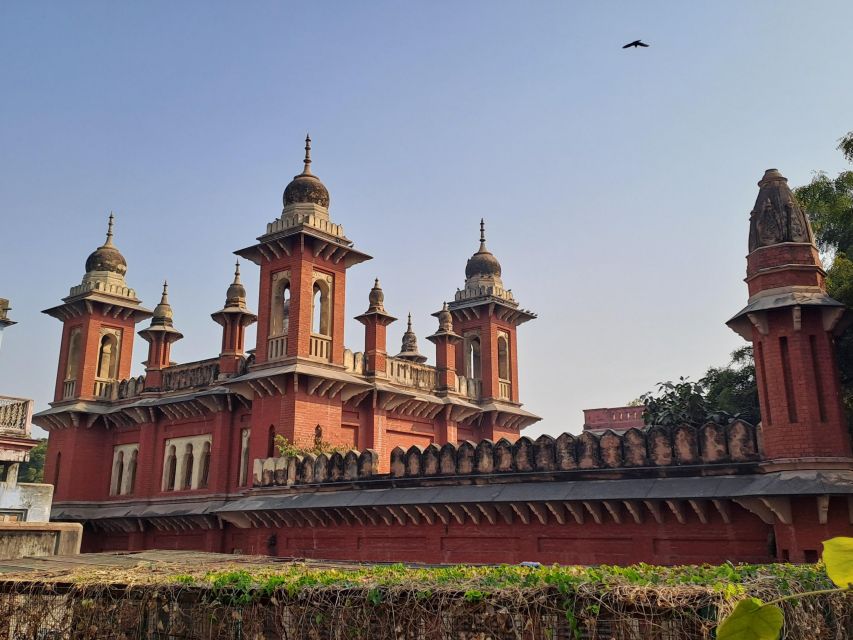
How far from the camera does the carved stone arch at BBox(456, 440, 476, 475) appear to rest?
15047mm

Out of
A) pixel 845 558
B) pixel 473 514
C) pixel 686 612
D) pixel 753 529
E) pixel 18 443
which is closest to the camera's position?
pixel 845 558

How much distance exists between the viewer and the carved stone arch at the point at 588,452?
43.5 feet

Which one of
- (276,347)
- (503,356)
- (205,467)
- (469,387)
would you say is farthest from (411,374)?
(205,467)

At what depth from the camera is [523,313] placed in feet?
92.8

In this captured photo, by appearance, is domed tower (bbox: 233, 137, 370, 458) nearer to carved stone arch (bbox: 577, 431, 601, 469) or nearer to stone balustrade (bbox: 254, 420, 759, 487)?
stone balustrade (bbox: 254, 420, 759, 487)

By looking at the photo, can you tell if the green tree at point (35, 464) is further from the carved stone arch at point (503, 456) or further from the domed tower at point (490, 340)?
the carved stone arch at point (503, 456)

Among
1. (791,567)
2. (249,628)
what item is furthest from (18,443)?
(791,567)

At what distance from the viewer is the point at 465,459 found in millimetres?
15195

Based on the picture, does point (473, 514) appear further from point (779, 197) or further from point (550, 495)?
point (779, 197)

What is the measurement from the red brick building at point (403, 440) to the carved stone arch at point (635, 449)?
1.8 inches

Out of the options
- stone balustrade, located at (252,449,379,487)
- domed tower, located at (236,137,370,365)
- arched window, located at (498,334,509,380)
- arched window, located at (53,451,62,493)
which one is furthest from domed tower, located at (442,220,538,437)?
arched window, located at (53,451,62,493)

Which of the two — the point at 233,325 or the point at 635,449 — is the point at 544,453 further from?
the point at 233,325

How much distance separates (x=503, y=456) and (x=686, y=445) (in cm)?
354

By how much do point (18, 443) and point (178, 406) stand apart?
4765 mm
